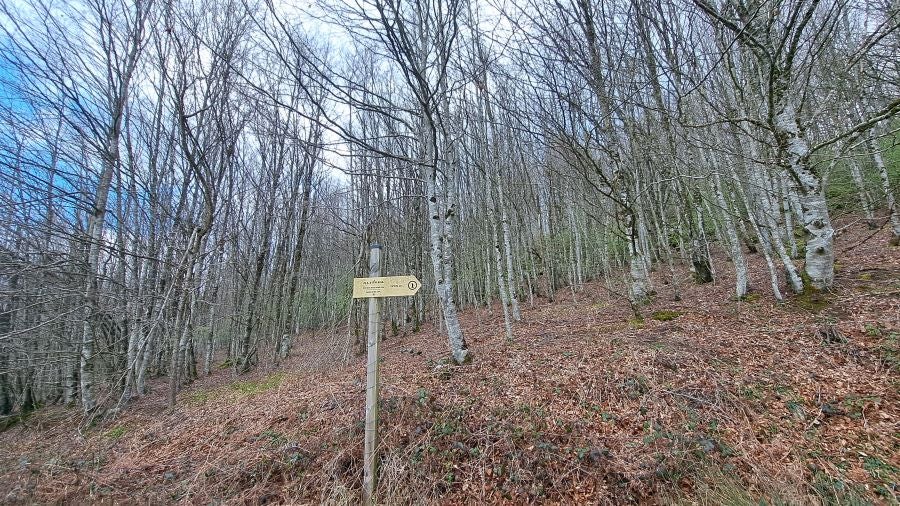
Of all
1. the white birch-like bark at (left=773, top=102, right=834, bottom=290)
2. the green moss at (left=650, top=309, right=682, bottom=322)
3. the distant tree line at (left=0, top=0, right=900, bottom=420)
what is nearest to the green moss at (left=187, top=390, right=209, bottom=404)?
the distant tree line at (left=0, top=0, right=900, bottom=420)

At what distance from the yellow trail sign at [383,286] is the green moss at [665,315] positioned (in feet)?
17.6

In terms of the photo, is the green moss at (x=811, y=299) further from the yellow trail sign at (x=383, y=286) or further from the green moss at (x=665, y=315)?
the yellow trail sign at (x=383, y=286)

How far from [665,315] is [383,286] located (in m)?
5.74

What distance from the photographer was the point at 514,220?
14.4 metres

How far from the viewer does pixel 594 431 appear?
3.53 meters

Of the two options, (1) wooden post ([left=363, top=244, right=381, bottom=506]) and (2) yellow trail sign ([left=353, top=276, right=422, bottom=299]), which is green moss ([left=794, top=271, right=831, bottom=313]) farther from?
(1) wooden post ([left=363, top=244, right=381, bottom=506])

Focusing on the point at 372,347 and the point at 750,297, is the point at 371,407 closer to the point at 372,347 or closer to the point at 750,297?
the point at 372,347

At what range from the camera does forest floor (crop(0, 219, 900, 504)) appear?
2818 millimetres

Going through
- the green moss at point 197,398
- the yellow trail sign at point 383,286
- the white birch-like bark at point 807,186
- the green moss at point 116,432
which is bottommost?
the green moss at point 197,398

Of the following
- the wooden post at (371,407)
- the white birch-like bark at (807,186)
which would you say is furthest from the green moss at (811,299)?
the wooden post at (371,407)

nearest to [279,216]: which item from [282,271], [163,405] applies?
[282,271]

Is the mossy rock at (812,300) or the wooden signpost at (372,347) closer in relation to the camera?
Answer: the wooden signpost at (372,347)

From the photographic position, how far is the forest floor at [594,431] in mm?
2818

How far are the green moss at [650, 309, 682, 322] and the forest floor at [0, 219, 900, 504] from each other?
34 cm
